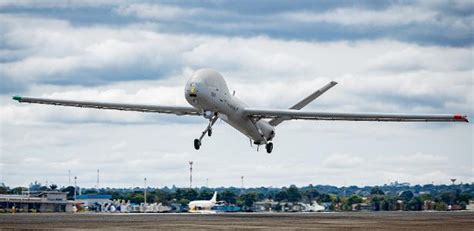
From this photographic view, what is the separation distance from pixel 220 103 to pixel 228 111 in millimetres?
3366

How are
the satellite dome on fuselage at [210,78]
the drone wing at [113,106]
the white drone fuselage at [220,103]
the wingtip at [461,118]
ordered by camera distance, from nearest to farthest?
the white drone fuselage at [220,103] → the satellite dome on fuselage at [210,78] → the wingtip at [461,118] → the drone wing at [113,106]

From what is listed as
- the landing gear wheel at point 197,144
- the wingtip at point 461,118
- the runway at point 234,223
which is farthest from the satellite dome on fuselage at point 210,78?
the wingtip at point 461,118

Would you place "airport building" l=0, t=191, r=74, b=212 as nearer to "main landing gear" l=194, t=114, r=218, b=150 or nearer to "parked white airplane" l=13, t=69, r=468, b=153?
"parked white airplane" l=13, t=69, r=468, b=153

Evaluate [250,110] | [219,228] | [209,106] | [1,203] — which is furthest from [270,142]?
[1,203]

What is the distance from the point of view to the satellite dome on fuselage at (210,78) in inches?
3081

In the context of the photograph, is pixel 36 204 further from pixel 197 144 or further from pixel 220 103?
pixel 220 103

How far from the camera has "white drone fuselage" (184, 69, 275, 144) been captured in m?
77.9

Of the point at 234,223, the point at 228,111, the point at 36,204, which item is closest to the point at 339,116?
the point at 228,111

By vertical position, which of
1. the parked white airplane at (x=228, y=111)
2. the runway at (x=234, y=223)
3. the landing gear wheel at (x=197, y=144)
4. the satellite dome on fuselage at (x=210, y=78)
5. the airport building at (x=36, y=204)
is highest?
the satellite dome on fuselage at (x=210, y=78)

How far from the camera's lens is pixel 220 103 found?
270 feet

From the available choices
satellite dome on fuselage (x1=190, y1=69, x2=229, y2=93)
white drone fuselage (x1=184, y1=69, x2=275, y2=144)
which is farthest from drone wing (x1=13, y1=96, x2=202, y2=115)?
satellite dome on fuselage (x1=190, y1=69, x2=229, y2=93)

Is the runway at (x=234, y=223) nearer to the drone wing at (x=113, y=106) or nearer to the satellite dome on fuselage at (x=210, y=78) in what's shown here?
the satellite dome on fuselage at (x=210, y=78)

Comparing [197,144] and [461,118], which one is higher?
[461,118]

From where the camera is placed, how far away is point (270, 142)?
320 feet
